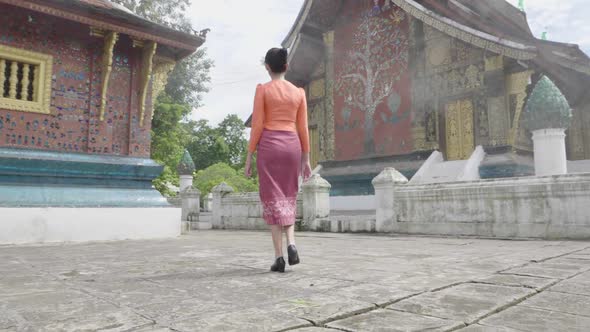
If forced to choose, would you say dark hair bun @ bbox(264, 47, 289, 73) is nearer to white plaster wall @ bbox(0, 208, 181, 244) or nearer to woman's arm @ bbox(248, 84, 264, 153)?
woman's arm @ bbox(248, 84, 264, 153)

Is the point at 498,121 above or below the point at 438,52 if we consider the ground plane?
below

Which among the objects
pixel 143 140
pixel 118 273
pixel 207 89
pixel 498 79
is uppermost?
pixel 207 89

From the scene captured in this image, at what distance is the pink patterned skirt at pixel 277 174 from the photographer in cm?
292

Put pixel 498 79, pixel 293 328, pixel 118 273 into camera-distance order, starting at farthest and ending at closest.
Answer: pixel 498 79, pixel 118 273, pixel 293 328

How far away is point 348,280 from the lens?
239 centimetres

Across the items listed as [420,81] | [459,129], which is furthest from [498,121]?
[420,81]

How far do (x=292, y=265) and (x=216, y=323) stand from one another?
152 centimetres

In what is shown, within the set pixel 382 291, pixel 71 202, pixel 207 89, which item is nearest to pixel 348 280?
pixel 382 291

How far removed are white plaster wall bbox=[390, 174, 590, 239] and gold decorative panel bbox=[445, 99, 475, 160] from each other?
4.10m

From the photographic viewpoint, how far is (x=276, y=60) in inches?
122

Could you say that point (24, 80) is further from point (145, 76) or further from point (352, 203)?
point (352, 203)

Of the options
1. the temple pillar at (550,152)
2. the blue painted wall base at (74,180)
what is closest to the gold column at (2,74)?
the blue painted wall base at (74,180)

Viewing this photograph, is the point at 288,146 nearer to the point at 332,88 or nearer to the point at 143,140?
the point at 143,140

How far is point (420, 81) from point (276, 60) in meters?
9.40
